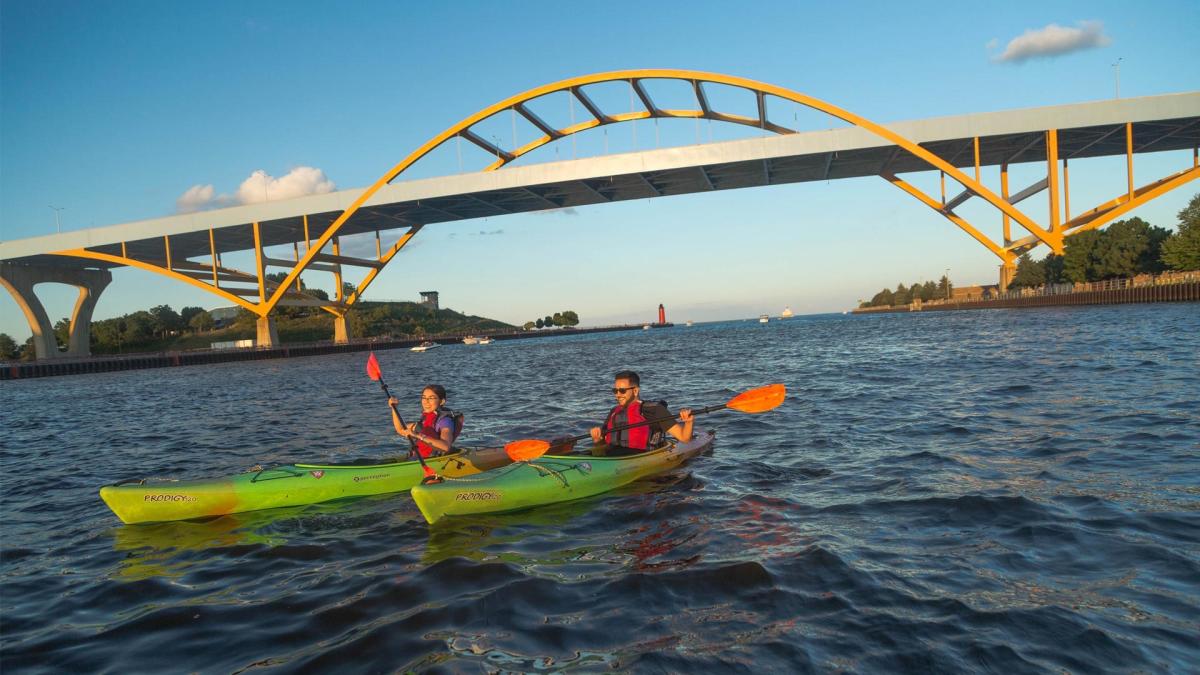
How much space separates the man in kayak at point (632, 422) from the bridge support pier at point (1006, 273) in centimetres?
5633

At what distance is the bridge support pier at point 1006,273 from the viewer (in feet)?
186

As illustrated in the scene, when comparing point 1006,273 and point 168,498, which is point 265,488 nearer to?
point 168,498

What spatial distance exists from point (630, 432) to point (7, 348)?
115 metres

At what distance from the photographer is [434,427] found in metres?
8.45

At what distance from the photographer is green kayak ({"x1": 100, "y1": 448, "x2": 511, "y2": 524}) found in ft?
23.3

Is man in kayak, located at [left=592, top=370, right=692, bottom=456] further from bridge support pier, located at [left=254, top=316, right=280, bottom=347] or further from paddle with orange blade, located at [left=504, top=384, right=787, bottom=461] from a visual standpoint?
bridge support pier, located at [left=254, top=316, right=280, bottom=347]

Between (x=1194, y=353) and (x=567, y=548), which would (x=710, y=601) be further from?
(x=1194, y=353)

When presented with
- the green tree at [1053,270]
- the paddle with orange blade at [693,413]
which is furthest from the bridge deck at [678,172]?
the paddle with orange blade at [693,413]

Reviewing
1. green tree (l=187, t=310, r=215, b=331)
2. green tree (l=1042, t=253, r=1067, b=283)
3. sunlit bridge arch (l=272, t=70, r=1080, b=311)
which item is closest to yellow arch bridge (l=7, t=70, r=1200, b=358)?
sunlit bridge arch (l=272, t=70, r=1080, b=311)

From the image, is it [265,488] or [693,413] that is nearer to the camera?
[265,488]

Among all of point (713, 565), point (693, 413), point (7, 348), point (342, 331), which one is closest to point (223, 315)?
point (7, 348)

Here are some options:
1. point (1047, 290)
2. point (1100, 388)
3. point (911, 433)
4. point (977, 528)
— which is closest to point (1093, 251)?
point (1047, 290)

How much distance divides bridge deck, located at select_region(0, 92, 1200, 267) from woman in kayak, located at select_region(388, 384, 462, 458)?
45372mm

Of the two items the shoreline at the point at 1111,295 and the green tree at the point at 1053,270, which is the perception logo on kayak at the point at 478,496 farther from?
the green tree at the point at 1053,270
